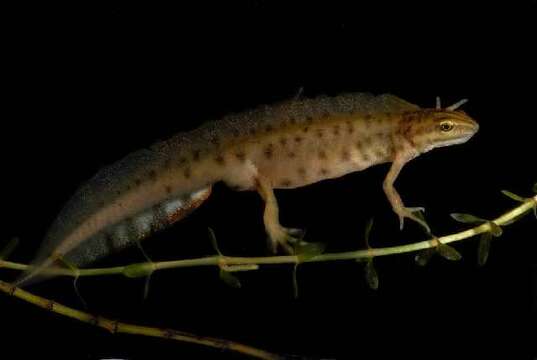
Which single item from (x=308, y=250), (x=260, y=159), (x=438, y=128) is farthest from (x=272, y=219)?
(x=438, y=128)

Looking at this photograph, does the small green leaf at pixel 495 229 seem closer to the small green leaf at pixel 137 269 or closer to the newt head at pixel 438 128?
the newt head at pixel 438 128

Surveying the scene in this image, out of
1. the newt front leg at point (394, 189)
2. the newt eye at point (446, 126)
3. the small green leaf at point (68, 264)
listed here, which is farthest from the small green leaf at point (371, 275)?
the small green leaf at point (68, 264)

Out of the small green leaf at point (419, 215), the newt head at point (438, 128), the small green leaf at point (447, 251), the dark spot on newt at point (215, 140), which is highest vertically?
the newt head at point (438, 128)

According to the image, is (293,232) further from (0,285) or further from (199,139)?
(0,285)

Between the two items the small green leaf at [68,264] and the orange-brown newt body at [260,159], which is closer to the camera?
the small green leaf at [68,264]

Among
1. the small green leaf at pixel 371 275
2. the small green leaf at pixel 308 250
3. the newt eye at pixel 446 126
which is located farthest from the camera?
the newt eye at pixel 446 126

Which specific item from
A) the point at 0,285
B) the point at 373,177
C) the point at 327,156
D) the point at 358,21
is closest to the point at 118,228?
the point at 0,285

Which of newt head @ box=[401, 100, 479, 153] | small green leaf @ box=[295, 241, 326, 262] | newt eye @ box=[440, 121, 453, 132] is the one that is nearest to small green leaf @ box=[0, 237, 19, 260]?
small green leaf @ box=[295, 241, 326, 262]

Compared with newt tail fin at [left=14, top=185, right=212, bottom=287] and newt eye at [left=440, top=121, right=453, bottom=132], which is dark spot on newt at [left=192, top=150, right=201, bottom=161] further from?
newt eye at [left=440, top=121, right=453, bottom=132]
